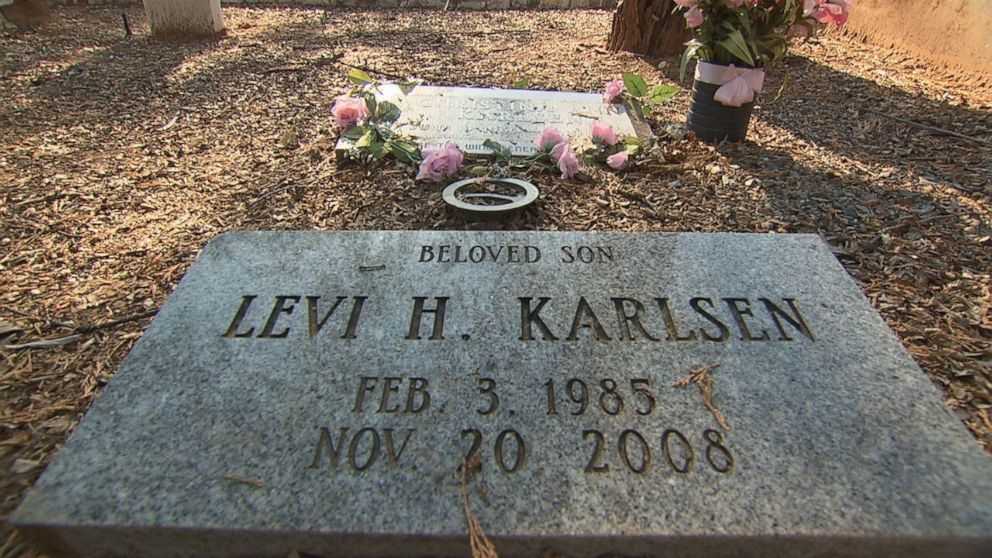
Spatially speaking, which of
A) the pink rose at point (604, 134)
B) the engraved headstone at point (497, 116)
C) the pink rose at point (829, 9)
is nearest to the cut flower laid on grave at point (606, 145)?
the pink rose at point (604, 134)

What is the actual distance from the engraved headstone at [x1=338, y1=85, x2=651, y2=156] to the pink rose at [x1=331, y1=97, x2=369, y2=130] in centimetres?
18

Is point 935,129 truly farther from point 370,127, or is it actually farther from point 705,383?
point 370,127

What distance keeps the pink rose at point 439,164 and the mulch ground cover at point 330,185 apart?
12 cm

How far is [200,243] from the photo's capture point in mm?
2510

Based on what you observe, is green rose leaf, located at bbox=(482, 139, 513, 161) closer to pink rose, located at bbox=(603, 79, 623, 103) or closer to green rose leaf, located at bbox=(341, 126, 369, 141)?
green rose leaf, located at bbox=(341, 126, 369, 141)

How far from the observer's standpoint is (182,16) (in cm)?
559

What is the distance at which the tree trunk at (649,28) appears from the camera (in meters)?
5.14

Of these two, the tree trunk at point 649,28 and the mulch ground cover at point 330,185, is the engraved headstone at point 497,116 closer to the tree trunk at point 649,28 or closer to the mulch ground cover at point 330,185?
the mulch ground cover at point 330,185

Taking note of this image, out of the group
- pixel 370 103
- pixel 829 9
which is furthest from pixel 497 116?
pixel 829 9

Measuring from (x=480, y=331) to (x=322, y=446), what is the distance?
1.73 ft

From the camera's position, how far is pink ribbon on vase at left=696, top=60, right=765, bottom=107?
10.3 ft

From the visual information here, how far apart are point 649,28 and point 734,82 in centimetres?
241

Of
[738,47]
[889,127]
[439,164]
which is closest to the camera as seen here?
[439,164]

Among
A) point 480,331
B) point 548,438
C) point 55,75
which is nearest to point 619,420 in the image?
point 548,438
